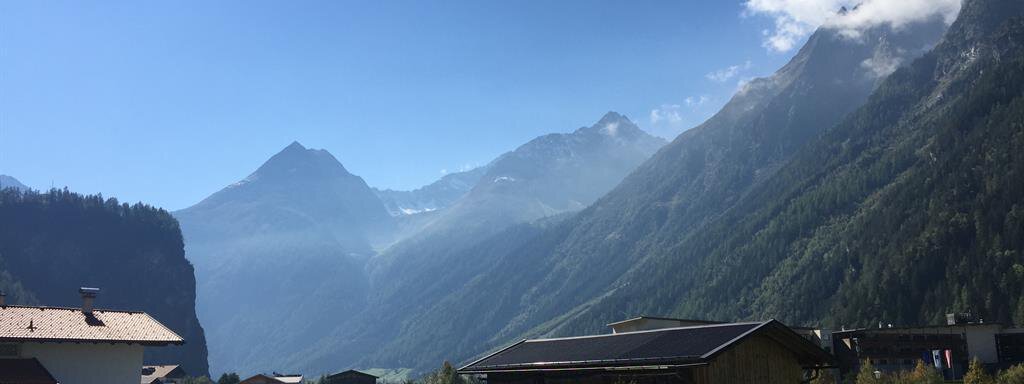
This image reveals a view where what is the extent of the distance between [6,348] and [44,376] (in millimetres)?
2662

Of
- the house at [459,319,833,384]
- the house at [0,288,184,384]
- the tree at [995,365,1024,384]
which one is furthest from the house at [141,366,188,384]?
the tree at [995,365,1024,384]

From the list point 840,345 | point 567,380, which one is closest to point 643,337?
point 567,380

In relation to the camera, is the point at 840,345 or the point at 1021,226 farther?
the point at 1021,226

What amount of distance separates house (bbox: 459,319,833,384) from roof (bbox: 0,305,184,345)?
21.6 m

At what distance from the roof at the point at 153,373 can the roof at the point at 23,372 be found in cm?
6799

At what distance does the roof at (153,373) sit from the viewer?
356 ft

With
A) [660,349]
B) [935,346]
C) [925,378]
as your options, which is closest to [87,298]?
[660,349]

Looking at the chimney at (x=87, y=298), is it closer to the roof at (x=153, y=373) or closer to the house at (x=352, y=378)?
the roof at (x=153, y=373)

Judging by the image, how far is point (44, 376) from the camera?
38.4m

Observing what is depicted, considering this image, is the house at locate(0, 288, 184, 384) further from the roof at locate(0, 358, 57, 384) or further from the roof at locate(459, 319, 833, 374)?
the roof at locate(459, 319, 833, 374)

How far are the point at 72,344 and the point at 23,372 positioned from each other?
114 inches

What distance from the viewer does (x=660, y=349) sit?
29844 mm

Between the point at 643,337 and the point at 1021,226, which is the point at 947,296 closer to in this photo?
the point at 1021,226

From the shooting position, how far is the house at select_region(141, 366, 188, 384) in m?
109
